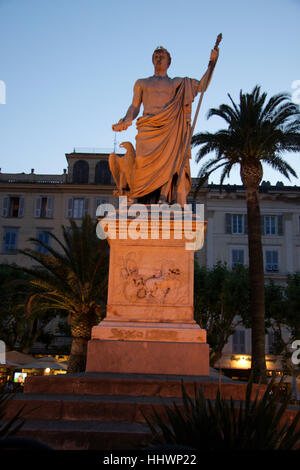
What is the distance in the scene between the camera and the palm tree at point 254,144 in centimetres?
1591

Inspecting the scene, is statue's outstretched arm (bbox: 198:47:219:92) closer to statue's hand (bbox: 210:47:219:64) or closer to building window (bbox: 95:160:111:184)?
statue's hand (bbox: 210:47:219:64)

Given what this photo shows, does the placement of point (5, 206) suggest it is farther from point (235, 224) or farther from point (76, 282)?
point (76, 282)

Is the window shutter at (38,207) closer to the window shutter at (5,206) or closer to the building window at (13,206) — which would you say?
the building window at (13,206)

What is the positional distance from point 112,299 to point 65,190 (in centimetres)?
3579

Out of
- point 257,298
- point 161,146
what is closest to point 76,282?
point 257,298

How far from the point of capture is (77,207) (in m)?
41.1

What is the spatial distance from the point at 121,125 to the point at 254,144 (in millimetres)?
10060

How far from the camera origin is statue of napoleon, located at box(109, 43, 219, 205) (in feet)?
25.3

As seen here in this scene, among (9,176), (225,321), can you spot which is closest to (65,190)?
(9,176)

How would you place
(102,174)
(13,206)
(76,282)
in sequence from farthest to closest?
(102,174)
(13,206)
(76,282)

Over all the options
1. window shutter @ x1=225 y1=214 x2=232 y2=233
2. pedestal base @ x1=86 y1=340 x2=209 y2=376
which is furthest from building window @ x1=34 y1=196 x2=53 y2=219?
pedestal base @ x1=86 y1=340 x2=209 y2=376

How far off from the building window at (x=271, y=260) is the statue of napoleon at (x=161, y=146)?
32.7 metres

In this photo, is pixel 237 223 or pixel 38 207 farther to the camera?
pixel 38 207

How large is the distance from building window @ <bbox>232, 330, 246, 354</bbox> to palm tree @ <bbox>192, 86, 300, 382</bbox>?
769 inches
